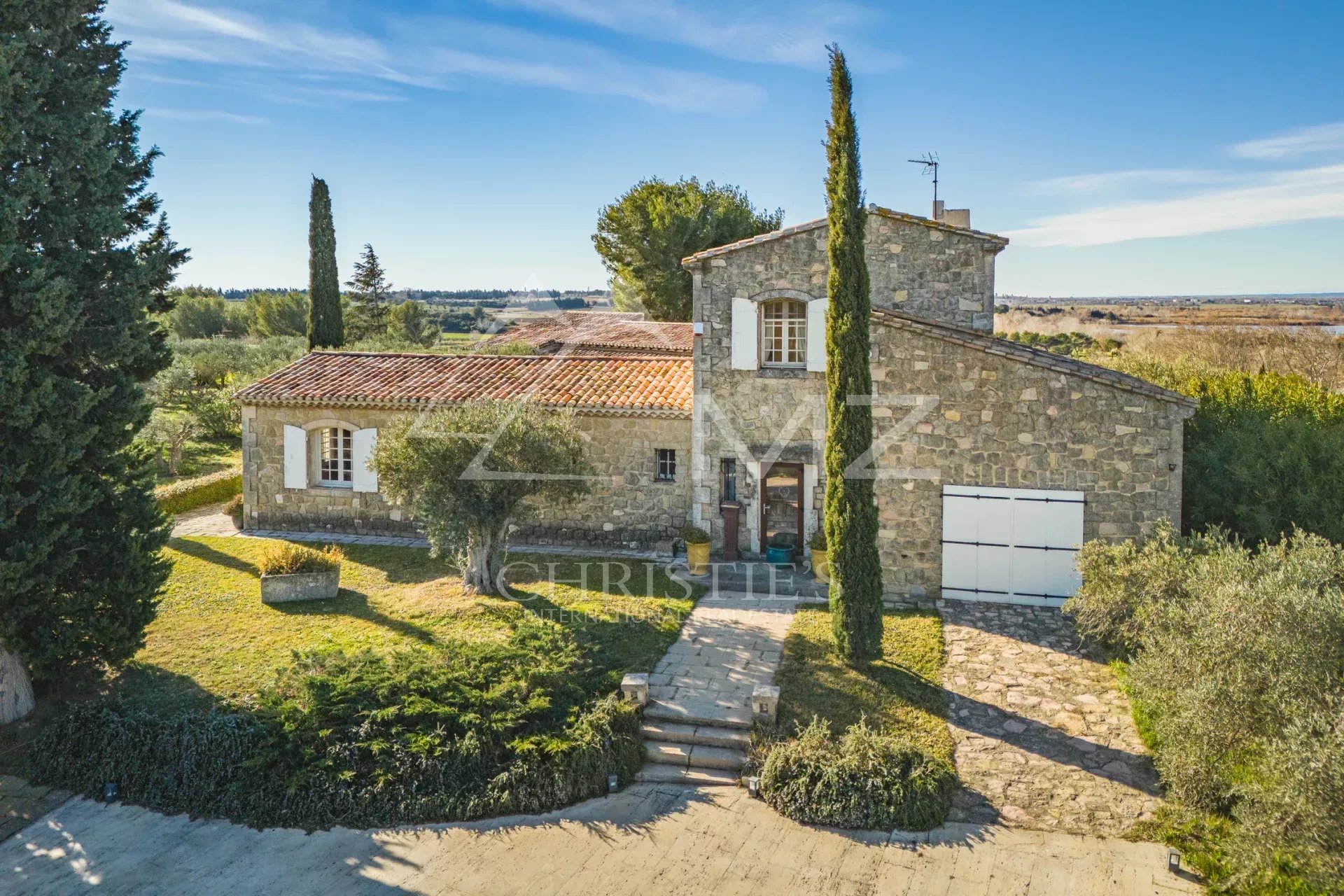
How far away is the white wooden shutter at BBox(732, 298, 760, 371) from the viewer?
1425 cm

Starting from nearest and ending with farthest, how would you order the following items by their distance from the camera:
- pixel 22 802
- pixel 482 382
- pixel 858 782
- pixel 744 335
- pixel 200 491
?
pixel 858 782
pixel 22 802
pixel 744 335
pixel 482 382
pixel 200 491

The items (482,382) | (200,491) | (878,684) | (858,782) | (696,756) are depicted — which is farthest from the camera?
(200,491)

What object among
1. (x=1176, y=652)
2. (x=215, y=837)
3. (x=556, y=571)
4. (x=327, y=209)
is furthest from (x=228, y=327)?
(x=1176, y=652)

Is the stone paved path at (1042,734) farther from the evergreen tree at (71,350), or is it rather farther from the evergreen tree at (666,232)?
the evergreen tree at (666,232)

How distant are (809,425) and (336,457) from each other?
9997 mm

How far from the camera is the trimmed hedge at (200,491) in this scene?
19.4m

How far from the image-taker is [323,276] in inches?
1037

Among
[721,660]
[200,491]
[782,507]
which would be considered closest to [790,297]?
[782,507]

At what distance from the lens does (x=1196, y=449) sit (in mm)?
13102

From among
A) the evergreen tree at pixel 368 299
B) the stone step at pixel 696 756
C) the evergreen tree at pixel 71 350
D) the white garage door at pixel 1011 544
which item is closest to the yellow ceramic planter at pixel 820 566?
the white garage door at pixel 1011 544

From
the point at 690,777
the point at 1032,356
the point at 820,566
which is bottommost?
the point at 690,777

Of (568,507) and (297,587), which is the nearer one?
(297,587)

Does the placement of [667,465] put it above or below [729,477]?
above

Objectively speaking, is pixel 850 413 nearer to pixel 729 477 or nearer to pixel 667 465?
pixel 729 477
